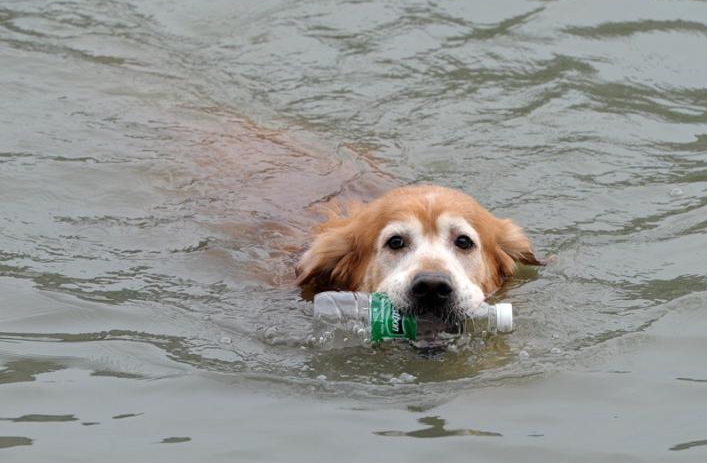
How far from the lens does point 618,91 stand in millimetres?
10195

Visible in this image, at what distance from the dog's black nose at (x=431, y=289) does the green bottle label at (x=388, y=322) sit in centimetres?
12

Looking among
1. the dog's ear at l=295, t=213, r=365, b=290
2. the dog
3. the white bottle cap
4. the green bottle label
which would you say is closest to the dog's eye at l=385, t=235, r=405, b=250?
the dog

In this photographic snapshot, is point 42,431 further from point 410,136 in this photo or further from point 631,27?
point 631,27

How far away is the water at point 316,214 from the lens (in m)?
5.19

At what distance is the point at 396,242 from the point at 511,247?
3.01 feet

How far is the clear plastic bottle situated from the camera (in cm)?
615

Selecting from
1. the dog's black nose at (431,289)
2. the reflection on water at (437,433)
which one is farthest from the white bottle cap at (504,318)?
the reflection on water at (437,433)

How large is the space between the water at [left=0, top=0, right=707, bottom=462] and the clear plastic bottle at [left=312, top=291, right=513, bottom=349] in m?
0.12

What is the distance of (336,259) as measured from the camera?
711 centimetres

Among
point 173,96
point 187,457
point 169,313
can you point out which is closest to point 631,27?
point 173,96

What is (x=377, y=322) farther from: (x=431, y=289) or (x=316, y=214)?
(x=316, y=214)

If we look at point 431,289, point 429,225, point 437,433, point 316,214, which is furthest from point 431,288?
point 316,214

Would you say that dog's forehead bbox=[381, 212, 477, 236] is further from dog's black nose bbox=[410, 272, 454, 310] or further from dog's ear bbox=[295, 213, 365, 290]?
dog's black nose bbox=[410, 272, 454, 310]

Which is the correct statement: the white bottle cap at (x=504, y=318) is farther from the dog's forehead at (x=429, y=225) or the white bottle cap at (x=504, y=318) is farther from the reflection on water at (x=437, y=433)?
the reflection on water at (x=437, y=433)
